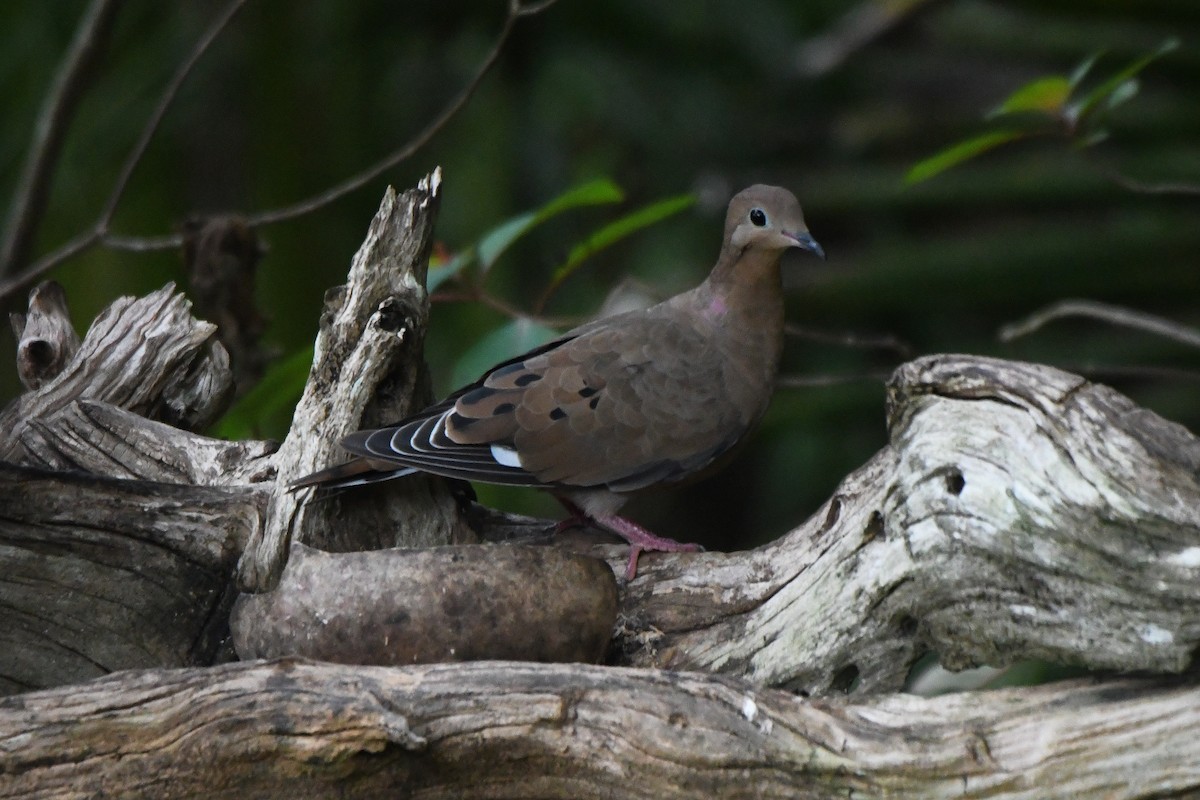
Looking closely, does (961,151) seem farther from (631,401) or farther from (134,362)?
(134,362)

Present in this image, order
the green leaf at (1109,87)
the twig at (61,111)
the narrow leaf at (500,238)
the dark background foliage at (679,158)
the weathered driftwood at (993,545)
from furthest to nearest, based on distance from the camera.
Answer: the dark background foliage at (679,158)
the twig at (61,111)
the narrow leaf at (500,238)
the green leaf at (1109,87)
the weathered driftwood at (993,545)

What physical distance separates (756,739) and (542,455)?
3.06 ft

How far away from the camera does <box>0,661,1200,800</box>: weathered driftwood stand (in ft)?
7.06

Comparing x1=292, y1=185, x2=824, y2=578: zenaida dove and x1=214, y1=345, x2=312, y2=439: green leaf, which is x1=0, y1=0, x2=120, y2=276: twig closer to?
x1=214, y1=345, x2=312, y2=439: green leaf

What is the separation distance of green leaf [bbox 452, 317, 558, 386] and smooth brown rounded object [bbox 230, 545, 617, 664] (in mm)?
842

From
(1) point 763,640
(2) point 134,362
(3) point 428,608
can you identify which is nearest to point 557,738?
(3) point 428,608

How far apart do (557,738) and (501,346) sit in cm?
133

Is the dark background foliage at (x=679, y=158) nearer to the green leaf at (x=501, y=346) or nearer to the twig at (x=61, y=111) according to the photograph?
the twig at (x=61, y=111)

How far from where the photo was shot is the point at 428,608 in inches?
95.4

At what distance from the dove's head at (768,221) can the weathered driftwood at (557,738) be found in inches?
48.5

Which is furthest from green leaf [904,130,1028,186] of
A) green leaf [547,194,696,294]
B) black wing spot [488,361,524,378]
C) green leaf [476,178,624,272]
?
black wing spot [488,361,524,378]

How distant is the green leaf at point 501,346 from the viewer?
10.8 feet

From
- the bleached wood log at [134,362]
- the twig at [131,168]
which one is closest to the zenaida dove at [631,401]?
the bleached wood log at [134,362]

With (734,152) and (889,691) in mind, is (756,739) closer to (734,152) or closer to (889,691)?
(889,691)
